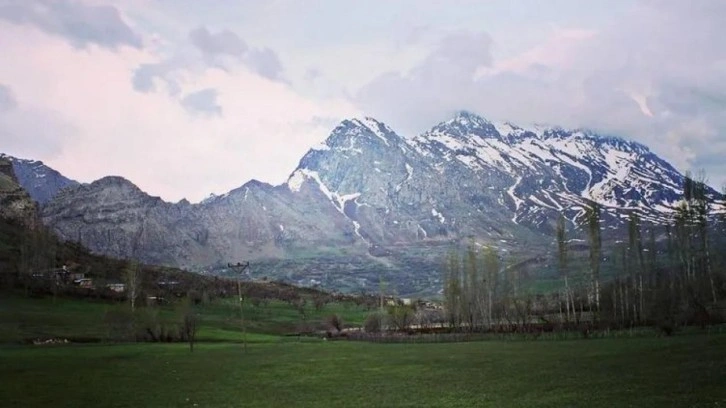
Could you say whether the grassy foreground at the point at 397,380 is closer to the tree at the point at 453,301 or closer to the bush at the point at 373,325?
the tree at the point at 453,301

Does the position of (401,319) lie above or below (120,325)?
below

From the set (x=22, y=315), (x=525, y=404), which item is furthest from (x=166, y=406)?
(x=22, y=315)

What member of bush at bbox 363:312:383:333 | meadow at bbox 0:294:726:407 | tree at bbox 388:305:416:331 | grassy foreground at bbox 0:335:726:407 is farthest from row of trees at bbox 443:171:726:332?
grassy foreground at bbox 0:335:726:407

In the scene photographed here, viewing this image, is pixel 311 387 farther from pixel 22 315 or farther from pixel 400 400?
pixel 22 315

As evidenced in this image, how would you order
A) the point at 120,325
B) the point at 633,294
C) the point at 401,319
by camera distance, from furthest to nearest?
the point at 401,319, the point at 633,294, the point at 120,325

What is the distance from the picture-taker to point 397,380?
52.8 m

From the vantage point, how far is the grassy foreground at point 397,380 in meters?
38.8

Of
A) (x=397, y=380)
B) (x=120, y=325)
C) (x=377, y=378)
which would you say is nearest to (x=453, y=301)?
(x=120, y=325)

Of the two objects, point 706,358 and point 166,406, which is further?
point 706,358

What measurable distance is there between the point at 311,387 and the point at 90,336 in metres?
87.2

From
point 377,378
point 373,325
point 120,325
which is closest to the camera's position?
point 377,378

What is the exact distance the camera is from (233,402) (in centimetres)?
4234

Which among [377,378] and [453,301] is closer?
[377,378]

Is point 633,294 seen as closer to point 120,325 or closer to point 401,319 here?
point 401,319
